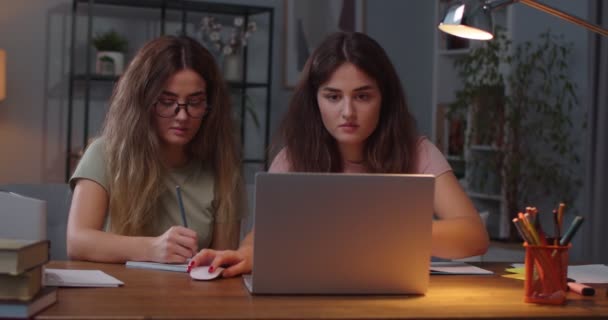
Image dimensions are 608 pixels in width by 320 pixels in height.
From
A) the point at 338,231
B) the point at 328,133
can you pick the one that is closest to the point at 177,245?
the point at 338,231

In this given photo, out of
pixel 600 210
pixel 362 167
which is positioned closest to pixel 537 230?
pixel 362 167

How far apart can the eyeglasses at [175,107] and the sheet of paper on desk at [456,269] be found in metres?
0.66

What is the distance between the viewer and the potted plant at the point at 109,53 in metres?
4.70

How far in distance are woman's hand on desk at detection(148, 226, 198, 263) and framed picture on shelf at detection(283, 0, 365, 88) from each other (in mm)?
3677

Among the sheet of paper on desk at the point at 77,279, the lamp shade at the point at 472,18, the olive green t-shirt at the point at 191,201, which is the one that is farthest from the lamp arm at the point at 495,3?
the sheet of paper on desk at the point at 77,279

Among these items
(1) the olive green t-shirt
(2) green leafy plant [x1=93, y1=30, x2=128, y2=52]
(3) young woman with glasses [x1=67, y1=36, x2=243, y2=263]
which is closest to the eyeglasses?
(3) young woman with glasses [x1=67, y1=36, x2=243, y2=263]

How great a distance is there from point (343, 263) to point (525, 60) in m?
3.34

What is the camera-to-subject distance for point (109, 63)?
15.4 feet

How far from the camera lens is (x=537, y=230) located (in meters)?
1.50

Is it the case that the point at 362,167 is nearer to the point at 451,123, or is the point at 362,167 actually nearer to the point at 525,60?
the point at 525,60

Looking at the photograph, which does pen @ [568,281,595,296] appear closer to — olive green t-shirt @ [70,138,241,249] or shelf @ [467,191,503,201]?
olive green t-shirt @ [70,138,241,249]

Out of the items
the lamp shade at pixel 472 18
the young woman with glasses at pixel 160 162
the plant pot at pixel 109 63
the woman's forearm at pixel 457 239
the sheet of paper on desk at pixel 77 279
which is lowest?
the sheet of paper on desk at pixel 77 279

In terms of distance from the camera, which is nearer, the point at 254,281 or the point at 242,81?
the point at 254,281

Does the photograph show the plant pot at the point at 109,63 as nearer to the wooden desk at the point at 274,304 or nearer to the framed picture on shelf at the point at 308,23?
the framed picture on shelf at the point at 308,23
